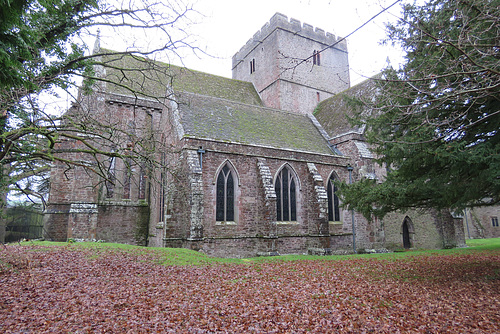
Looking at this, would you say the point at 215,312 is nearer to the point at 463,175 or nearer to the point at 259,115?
the point at 463,175

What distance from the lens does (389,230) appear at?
66.0 feet

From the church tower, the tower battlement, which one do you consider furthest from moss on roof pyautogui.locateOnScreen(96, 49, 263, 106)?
the tower battlement

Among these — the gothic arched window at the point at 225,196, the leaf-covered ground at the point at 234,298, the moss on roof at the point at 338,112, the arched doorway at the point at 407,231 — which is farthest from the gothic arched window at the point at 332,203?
the leaf-covered ground at the point at 234,298

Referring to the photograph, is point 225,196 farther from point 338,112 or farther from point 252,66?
point 252,66

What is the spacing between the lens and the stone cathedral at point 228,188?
49.7 ft

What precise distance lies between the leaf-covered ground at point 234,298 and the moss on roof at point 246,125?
325 inches

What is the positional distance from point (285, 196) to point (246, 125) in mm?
5149

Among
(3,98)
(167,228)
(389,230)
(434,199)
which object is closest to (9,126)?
(3,98)

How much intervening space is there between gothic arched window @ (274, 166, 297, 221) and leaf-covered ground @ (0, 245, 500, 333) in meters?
6.37

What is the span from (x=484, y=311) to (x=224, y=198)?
38.5 feet

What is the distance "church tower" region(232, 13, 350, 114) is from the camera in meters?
28.0

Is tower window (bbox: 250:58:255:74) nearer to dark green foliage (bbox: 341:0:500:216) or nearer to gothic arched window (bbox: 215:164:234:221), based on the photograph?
gothic arched window (bbox: 215:164:234:221)

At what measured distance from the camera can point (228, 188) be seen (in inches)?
645

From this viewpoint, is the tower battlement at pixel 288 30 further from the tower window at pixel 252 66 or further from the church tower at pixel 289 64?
the tower window at pixel 252 66
